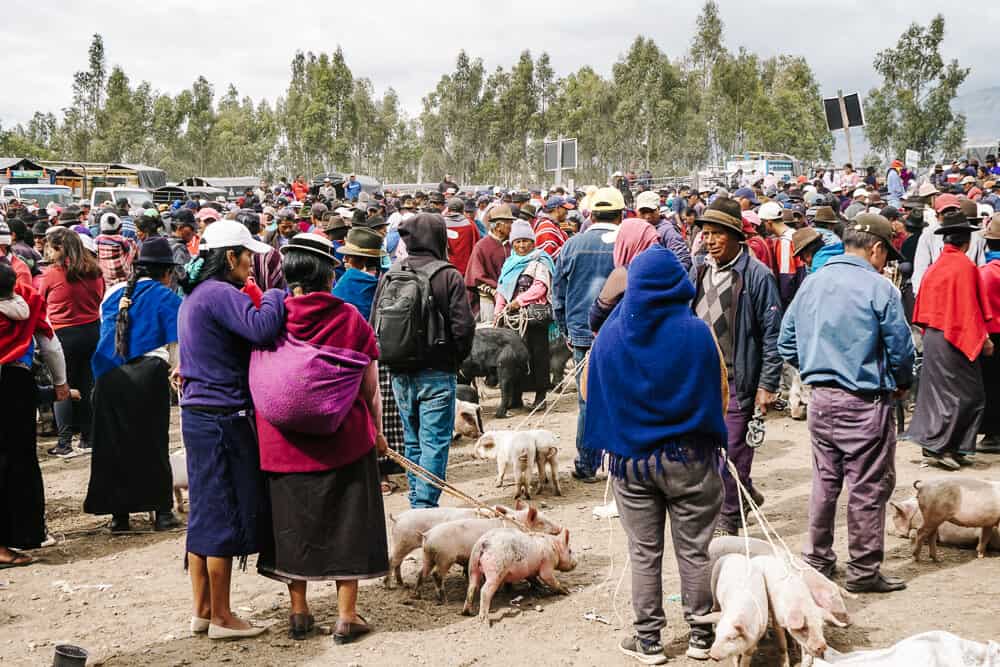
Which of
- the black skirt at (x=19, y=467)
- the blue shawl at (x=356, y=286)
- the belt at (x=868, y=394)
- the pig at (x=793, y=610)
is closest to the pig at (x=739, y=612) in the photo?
the pig at (x=793, y=610)

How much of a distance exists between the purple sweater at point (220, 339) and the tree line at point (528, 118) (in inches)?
1976

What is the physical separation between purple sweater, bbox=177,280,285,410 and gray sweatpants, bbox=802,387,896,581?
297 centimetres

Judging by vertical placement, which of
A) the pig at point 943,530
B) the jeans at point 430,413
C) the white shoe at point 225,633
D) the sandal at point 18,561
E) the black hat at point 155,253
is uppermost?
the black hat at point 155,253

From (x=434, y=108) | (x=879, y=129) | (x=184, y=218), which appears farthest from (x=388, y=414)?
(x=434, y=108)

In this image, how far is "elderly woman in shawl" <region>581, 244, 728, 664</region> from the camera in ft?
13.9

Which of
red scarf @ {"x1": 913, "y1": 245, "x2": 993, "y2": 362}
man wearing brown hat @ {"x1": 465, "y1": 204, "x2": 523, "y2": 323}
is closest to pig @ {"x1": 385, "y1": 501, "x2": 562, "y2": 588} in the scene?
red scarf @ {"x1": 913, "y1": 245, "x2": 993, "y2": 362}

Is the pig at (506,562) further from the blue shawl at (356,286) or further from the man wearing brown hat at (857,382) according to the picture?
the blue shawl at (356,286)

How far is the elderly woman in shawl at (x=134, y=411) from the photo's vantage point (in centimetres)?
680

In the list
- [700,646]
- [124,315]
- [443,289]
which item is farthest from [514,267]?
[700,646]

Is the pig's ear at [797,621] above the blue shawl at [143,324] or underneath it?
underneath

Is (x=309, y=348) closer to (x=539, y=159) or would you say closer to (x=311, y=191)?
(x=311, y=191)

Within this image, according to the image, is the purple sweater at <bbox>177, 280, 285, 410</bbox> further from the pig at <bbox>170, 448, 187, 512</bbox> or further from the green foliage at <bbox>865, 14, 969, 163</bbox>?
the green foliage at <bbox>865, 14, 969, 163</bbox>

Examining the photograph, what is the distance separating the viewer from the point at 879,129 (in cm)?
4938

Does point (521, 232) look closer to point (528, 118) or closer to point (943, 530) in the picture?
point (943, 530)
